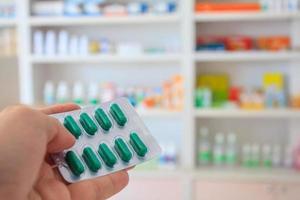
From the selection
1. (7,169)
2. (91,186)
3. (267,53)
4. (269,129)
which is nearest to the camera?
(7,169)

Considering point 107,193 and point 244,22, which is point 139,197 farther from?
point 107,193

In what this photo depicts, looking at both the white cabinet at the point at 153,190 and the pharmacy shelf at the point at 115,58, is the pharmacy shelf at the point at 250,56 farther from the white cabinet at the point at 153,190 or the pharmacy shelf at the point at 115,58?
the white cabinet at the point at 153,190

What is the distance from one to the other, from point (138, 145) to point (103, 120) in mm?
72

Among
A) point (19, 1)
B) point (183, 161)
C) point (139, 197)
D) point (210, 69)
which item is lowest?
point (139, 197)

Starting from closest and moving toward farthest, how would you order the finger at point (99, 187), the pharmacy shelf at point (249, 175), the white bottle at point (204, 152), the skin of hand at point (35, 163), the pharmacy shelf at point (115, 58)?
1. the skin of hand at point (35, 163)
2. the finger at point (99, 187)
3. the pharmacy shelf at point (249, 175)
4. the pharmacy shelf at point (115, 58)
5. the white bottle at point (204, 152)

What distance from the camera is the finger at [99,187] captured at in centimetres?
59

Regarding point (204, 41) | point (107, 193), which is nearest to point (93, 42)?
point (204, 41)

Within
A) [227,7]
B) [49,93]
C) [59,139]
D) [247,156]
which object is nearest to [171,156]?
[247,156]

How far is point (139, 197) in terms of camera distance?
2.44 meters

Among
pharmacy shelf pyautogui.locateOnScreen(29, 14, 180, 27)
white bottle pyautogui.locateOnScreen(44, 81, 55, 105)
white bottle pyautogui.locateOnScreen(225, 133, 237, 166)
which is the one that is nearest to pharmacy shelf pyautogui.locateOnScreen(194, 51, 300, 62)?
pharmacy shelf pyautogui.locateOnScreen(29, 14, 180, 27)

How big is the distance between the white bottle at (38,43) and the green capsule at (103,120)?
197cm

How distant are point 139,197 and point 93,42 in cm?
103

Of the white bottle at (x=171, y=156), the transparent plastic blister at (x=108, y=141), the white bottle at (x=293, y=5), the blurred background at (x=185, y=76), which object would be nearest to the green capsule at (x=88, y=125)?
the transparent plastic blister at (x=108, y=141)

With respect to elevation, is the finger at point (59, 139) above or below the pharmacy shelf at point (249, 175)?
above
